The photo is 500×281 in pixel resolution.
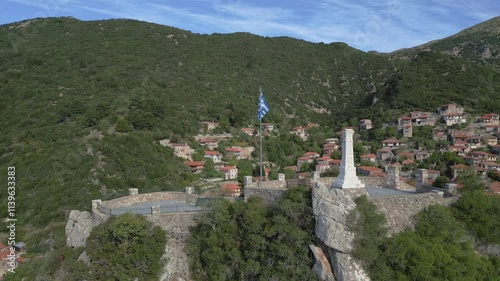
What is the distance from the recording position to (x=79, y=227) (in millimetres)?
18844

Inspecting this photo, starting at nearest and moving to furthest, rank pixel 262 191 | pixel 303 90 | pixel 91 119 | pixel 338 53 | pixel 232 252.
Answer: pixel 232 252 < pixel 262 191 < pixel 91 119 < pixel 303 90 < pixel 338 53

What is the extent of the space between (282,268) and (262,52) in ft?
362

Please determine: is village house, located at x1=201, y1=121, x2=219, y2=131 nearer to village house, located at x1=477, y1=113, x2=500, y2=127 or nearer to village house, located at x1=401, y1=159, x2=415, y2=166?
village house, located at x1=401, y1=159, x2=415, y2=166

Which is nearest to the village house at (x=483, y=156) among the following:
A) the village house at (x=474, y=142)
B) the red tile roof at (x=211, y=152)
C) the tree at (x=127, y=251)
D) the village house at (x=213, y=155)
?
Answer: the village house at (x=474, y=142)

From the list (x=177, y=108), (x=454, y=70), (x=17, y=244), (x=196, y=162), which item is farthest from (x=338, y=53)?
(x=17, y=244)

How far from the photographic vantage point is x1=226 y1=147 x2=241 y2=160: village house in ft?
198

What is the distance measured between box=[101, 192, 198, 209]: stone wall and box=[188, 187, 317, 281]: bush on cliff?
4527 millimetres

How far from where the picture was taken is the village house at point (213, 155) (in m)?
57.7

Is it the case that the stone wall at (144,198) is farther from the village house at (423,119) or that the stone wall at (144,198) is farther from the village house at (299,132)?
the village house at (423,119)

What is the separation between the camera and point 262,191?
16.8 metres

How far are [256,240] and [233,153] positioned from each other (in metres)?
46.6

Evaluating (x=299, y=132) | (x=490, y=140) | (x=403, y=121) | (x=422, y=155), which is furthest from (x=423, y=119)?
(x=299, y=132)

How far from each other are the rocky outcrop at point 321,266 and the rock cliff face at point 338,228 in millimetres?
250

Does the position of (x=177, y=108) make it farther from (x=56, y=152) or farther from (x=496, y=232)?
(x=496, y=232)
